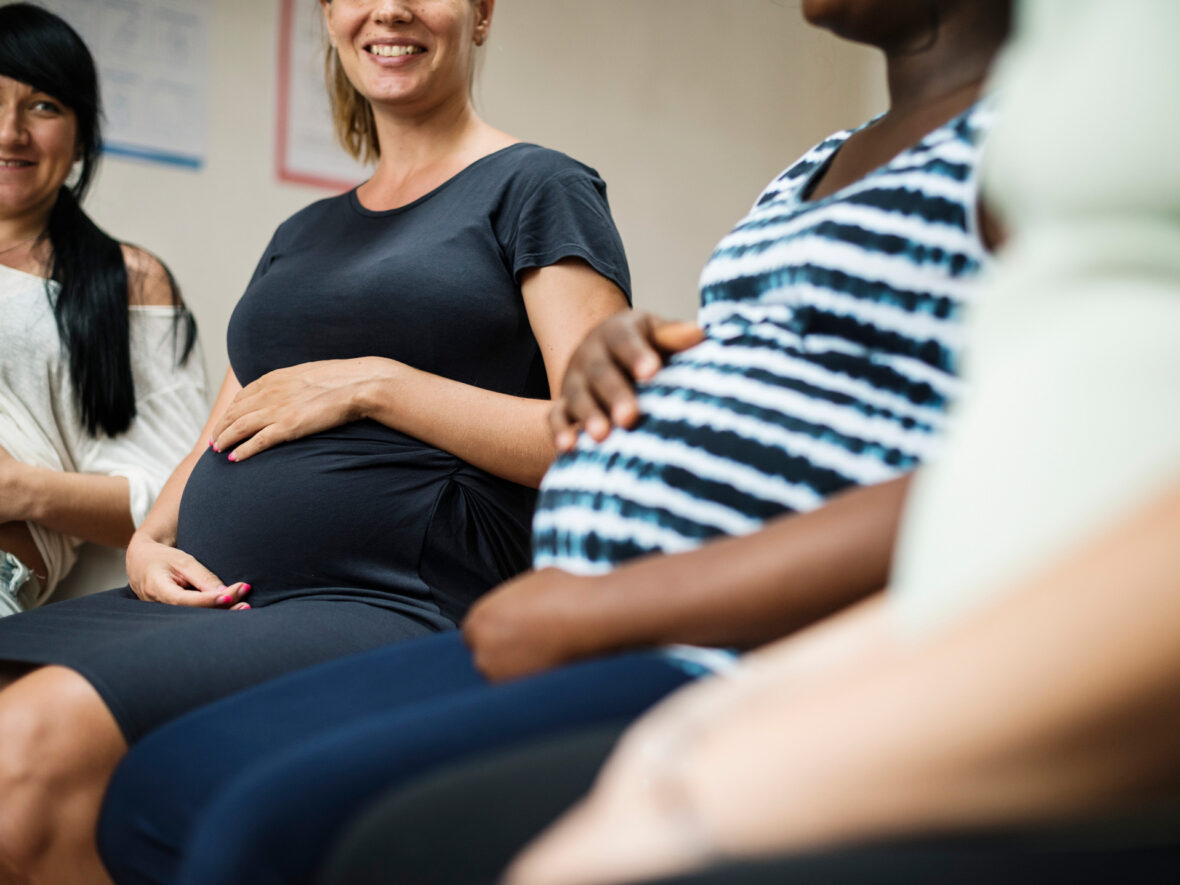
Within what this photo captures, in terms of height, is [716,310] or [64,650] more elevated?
[716,310]

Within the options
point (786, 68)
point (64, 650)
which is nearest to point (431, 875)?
point (64, 650)

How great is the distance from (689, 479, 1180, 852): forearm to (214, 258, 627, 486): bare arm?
0.78 meters

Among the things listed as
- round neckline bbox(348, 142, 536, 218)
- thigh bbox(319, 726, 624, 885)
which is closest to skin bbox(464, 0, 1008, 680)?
thigh bbox(319, 726, 624, 885)

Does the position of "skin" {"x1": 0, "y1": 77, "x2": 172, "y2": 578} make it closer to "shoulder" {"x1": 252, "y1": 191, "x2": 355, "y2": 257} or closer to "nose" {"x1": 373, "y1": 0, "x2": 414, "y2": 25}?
"shoulder" {"x1": 252, "y1": 191, "x2": 355, "y2": 257}

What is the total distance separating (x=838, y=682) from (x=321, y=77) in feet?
7.66

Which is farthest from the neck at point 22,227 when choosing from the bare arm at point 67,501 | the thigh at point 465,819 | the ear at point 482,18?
the thigh at point 465,819

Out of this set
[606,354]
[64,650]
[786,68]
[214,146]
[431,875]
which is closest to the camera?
[431,875]

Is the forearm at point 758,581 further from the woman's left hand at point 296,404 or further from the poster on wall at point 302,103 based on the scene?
the poster on wall at point 302,103

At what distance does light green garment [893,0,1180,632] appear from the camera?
312 mm

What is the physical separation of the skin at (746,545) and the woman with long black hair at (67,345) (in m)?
1.10

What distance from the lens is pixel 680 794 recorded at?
12.3 inches

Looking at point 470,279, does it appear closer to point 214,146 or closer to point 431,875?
point 431,875

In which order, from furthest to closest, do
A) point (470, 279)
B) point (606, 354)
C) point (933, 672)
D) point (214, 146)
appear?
point (214, 146) < point (470, 279) < point (606, 354) < point (933, 672)

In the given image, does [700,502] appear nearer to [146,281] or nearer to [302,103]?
[146,281]
